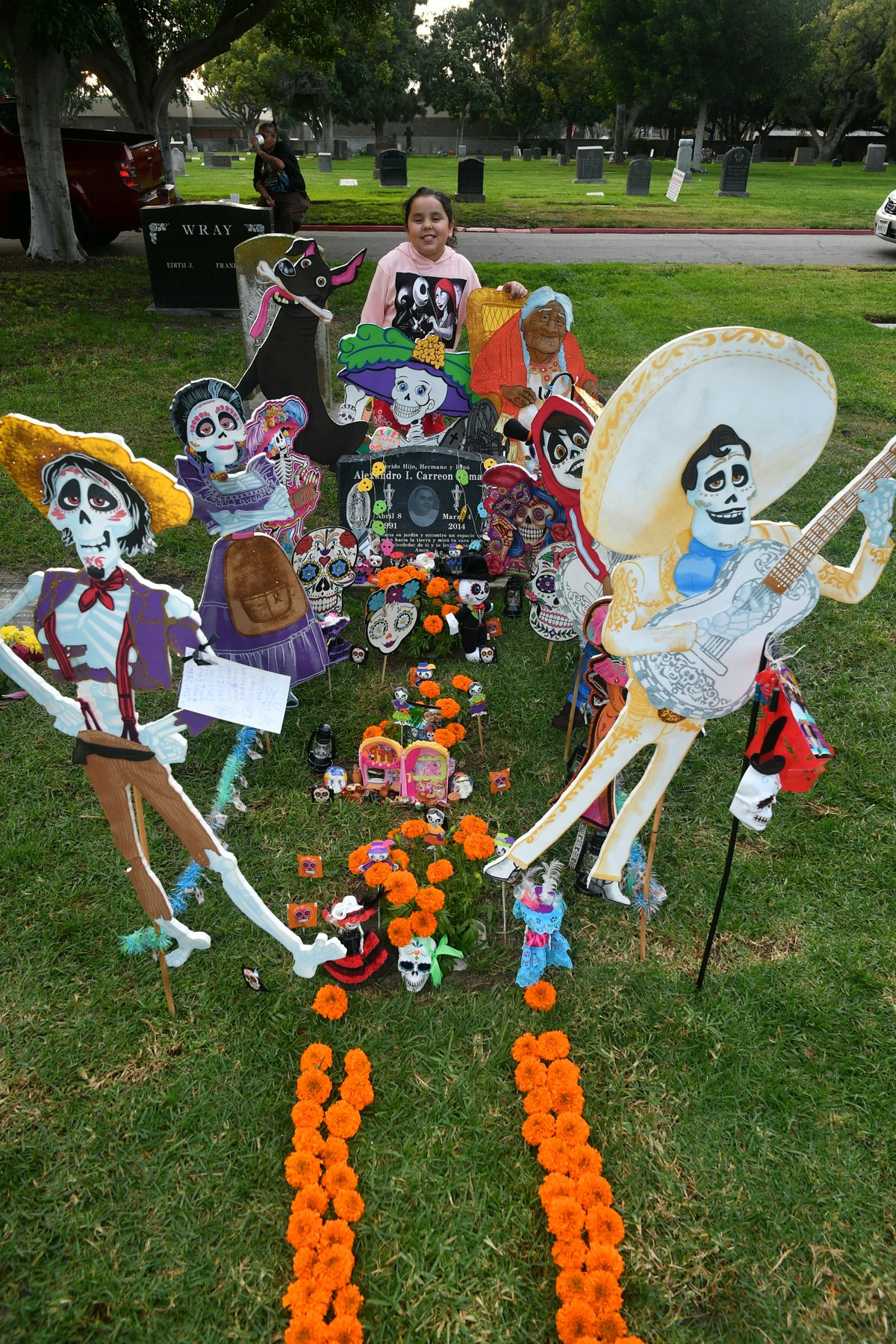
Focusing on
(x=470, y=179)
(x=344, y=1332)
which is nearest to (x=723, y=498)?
(x=344, y=1332)

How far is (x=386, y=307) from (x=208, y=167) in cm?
3939

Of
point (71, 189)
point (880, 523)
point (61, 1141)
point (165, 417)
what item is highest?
point (71, 189)

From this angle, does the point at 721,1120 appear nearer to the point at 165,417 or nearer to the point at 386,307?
the point at 386,307

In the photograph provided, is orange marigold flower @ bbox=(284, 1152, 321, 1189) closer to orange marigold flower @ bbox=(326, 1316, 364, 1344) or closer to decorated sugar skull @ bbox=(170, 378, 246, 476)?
orange marigold flower @ bbox=(326, 1316, 364, 1344)

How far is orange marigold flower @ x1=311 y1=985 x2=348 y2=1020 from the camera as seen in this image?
2977mm

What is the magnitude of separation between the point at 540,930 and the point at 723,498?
165cm

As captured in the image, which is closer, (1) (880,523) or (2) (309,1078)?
(1) (880,523)

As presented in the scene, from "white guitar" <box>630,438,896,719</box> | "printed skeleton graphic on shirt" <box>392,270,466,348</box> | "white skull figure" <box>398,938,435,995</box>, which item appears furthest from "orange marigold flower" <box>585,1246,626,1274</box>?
"printed skeleton graphic on shirt" <box>392,270,466,348</box>

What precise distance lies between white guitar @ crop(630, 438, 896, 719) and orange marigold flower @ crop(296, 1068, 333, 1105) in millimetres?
1645

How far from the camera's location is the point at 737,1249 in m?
2.43

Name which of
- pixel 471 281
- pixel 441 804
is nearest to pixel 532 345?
pixel 471 281

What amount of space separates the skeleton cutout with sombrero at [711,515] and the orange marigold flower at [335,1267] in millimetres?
1701

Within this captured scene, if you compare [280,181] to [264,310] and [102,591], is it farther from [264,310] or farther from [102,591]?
[102,591]

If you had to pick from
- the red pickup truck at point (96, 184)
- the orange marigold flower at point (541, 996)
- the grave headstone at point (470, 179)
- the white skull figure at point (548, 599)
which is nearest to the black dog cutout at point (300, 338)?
the white skull figure at point (548, 599)
